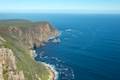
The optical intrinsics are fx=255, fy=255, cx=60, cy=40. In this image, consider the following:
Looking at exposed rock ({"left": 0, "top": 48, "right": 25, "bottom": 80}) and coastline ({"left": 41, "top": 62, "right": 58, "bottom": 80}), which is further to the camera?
coastline ({"left": 41, "top": 62, "right": 58, "bottom": 80})

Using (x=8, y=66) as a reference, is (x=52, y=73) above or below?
below

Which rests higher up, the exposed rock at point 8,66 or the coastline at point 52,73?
the exposed rock at point 8,66

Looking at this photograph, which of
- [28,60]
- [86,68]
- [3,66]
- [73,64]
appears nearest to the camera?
[3,66]

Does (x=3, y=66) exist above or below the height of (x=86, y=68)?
above

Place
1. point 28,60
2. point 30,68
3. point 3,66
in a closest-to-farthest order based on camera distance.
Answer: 1. point 3,66
2. point 30,68
3. point 28,60

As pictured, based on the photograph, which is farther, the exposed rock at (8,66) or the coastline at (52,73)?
the coastline at (52,73)

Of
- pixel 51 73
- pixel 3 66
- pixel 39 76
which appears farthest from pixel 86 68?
pixel 3 66

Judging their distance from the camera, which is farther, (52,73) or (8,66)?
(52,73)

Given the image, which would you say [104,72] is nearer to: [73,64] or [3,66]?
[73,64]

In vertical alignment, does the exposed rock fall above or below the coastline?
above

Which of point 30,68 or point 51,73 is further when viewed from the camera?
point 51,73

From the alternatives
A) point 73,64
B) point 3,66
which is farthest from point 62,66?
point 3,66
